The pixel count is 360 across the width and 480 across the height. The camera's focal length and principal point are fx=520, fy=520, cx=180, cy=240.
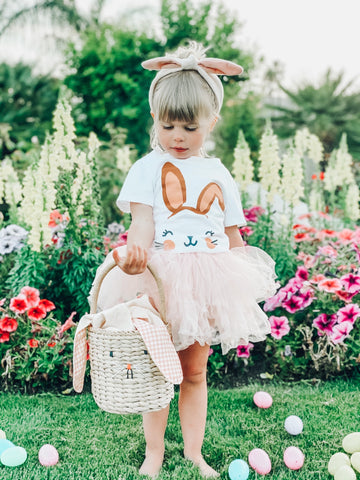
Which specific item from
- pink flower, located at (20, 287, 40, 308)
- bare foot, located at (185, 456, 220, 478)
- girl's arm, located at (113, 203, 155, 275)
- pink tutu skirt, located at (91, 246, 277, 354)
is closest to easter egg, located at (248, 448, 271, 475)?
bare foot, located at (185, 456, 220, 478)

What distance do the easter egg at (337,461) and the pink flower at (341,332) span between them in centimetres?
90

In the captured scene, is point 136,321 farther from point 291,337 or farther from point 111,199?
point 111,199

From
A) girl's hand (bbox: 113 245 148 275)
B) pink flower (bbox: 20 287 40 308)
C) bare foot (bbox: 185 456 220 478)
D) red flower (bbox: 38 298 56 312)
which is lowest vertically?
bare foot (bbox: 185 456 220 478)

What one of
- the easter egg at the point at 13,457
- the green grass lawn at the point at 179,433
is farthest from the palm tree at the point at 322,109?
the easter egg at the point at 13,457

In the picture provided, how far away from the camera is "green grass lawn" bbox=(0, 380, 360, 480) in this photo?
6.67 feet

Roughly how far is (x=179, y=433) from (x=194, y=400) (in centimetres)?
41

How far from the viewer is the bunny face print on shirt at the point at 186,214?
6.31 feet

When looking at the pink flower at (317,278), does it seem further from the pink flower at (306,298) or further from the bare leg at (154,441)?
the bare leg at (154,441)

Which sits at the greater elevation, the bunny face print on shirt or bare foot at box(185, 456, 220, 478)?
the bunny face print on shirt

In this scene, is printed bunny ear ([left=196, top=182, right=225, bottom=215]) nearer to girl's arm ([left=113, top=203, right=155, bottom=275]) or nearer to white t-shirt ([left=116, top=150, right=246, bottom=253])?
white t-shirt ([left=116, top=150, right=246, bottom=253])

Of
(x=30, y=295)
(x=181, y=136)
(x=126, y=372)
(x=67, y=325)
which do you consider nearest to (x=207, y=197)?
(x=181, y=136)

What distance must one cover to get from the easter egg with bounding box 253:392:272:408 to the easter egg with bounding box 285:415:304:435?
0.85 ft

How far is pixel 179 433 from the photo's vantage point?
7.75 ft

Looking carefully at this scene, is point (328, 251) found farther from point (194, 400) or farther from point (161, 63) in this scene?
point (161, 63)
